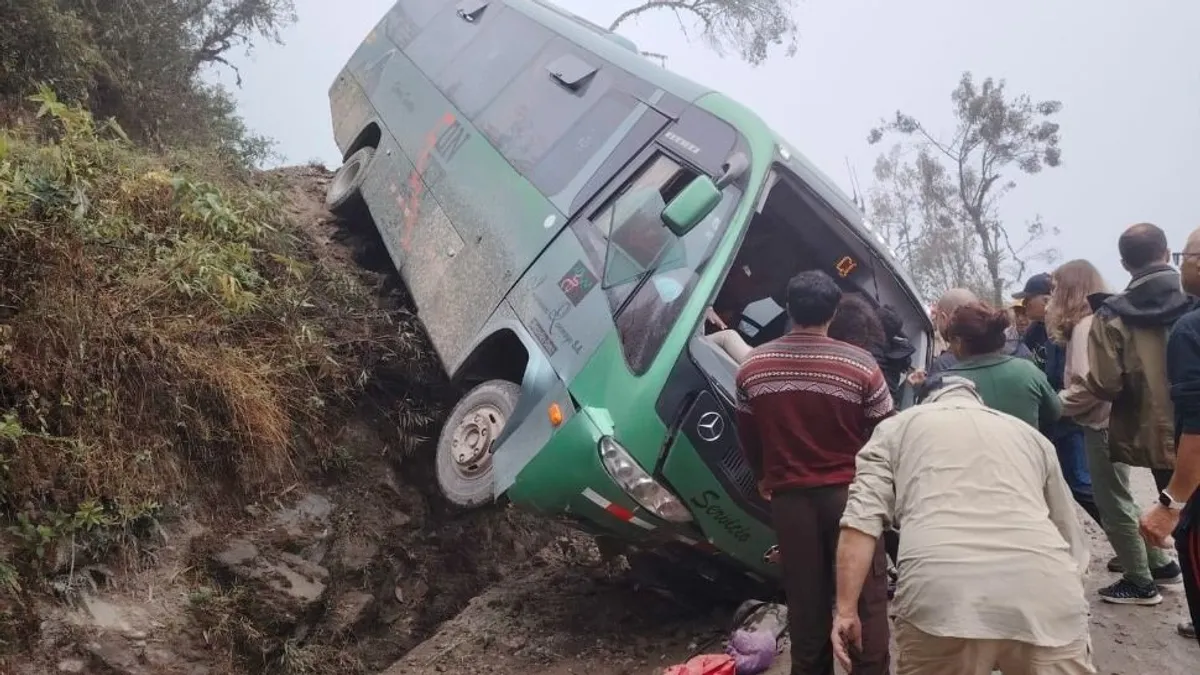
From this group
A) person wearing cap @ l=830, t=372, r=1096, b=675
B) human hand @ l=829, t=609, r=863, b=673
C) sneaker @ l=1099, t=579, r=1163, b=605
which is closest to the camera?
person wearing cap @ l=830, t=372, r=1096, b=675

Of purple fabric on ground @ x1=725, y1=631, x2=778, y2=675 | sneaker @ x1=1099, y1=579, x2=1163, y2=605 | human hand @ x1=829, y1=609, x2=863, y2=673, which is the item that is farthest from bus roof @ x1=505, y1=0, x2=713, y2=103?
sneaker @ x1=1099, y1=579, x2=1163, y2=605

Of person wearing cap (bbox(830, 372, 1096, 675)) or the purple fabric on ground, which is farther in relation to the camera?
the purple fabric on ground

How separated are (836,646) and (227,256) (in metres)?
3.99

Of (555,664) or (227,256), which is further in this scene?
(227,256)

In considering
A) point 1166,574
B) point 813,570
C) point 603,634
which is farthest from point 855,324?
point 1166,574

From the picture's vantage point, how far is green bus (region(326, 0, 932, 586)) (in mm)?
3352

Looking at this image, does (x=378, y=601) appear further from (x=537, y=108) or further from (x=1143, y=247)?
(x=1143, y=247)

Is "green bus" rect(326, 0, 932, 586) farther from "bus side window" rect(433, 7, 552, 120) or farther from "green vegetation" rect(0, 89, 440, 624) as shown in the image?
"green vegetation" rect(0, 89, 440, 624)

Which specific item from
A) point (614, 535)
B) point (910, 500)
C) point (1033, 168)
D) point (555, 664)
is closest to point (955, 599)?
point (910, 500)

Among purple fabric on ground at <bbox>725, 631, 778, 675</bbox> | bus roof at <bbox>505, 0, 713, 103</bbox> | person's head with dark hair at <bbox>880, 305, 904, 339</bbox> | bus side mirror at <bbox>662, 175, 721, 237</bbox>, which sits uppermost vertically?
bus roof at <bbox>505, 0, 713, 103</bbox>

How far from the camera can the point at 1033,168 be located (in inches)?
1118

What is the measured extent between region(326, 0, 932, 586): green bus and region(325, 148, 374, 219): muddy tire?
0.63ft

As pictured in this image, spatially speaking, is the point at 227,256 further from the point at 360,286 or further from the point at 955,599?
the point at 955,599

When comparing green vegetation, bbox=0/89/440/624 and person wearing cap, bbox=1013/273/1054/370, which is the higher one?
person wearing cap, bbox=1013/273/1054/370
